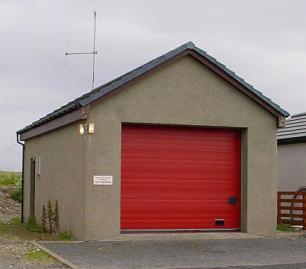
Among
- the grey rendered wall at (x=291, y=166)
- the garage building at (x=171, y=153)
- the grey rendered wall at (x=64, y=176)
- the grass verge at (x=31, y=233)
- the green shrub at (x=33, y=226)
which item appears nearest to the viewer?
the garage building at (x=171, y=153)

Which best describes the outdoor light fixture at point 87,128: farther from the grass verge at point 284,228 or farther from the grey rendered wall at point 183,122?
the grass verge at point 284,228

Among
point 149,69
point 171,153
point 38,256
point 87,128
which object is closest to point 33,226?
point 171,153

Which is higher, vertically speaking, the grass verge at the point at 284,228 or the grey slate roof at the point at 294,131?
the grey slate roof at the point at 294,131

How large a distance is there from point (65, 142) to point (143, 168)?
234 cm

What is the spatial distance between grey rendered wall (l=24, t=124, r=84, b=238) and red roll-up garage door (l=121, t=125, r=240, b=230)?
112cm

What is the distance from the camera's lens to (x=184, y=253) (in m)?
13.4

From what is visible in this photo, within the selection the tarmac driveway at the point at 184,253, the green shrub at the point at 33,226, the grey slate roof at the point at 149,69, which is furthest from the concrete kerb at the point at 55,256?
the green shrub at the point at 33,226

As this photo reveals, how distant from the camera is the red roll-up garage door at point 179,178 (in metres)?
16.2

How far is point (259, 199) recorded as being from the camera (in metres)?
16.9

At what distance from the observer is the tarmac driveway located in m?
12.0

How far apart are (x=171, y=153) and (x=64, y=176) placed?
115 inches

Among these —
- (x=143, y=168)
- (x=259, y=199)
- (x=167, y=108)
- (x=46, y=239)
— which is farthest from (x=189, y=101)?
(x=46, y=239)

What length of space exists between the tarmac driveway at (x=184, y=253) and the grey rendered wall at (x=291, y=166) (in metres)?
7.01

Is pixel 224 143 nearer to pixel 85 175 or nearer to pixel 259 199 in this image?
pixel 259 199
